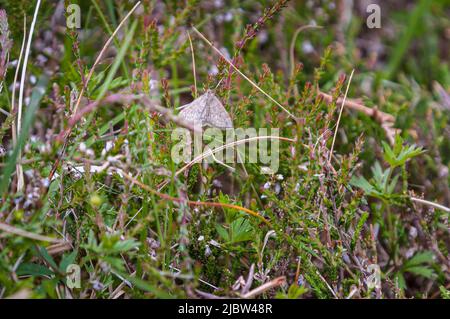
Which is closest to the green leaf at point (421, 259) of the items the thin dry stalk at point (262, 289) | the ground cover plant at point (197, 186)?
the ground cover plant at point (197, 186)

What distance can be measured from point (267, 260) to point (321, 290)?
21cm

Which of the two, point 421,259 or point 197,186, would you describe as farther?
point 197,186

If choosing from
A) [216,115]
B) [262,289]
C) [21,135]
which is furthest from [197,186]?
[21,135]

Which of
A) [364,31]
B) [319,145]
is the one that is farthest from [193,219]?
[364,31]

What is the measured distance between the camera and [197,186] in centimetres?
252

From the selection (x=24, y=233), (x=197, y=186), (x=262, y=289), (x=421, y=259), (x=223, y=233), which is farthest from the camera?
(x=197, y=186)

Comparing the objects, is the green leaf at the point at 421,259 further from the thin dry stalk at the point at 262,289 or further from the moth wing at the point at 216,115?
the moth wing at the point at 216,115

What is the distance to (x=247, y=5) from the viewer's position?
3.25 meters

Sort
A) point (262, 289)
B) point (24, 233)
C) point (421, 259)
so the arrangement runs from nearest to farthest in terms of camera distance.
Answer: point (24, 233)
point (262, 289)
point (421, 259)

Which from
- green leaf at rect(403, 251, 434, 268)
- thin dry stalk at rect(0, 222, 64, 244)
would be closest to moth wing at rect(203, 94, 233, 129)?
thin dry stalk at rect(0, 222, 64, 244)

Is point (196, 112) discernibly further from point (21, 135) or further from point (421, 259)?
point (421, 259)

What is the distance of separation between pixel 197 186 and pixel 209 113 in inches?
26.8

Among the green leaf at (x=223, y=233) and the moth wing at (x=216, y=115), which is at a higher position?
the moth wing at (x=216, y=115)

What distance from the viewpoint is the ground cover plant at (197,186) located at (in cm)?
166
